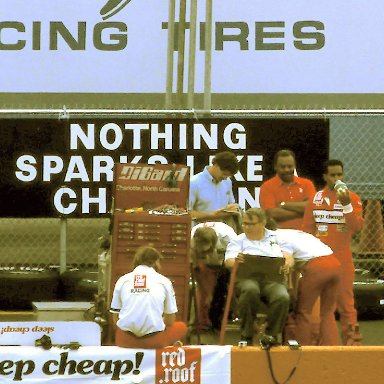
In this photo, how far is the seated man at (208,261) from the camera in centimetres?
966

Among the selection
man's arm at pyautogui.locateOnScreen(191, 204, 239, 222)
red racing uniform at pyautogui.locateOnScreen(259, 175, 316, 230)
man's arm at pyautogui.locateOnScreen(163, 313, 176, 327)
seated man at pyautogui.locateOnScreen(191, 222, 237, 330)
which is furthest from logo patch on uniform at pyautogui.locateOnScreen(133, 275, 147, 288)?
red racing uniform at pyautogui.locateOnScreen(259, 175, 316, 230)

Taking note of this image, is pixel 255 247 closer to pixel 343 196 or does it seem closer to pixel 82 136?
pixel 343 196

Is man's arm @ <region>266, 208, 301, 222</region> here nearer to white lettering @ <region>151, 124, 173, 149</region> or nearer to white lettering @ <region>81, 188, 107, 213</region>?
white lettering @ <region>151, 124, 173, 149</region>

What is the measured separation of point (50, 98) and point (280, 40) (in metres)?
3.00

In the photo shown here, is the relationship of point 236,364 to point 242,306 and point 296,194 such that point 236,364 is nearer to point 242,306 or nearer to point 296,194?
point 242,306

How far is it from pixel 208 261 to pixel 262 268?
24.0 inches

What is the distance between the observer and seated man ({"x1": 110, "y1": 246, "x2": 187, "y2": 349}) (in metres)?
8.62

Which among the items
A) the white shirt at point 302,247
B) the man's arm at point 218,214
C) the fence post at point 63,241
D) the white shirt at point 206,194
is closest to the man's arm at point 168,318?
the white shirt at point 302,247

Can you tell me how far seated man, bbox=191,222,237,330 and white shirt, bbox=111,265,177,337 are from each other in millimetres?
973

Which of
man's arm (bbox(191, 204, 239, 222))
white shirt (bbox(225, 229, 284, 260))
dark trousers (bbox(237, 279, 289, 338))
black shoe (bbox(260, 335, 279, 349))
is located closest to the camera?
black shoe (bbox(260, 335, 279, 349))

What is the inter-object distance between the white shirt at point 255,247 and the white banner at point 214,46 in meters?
5.10

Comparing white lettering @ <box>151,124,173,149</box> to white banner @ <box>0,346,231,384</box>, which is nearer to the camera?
white banner @ <box>0,346,231,384</box>

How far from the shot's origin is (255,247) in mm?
9422

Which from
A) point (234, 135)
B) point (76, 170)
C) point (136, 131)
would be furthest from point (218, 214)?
point (76, 170)
